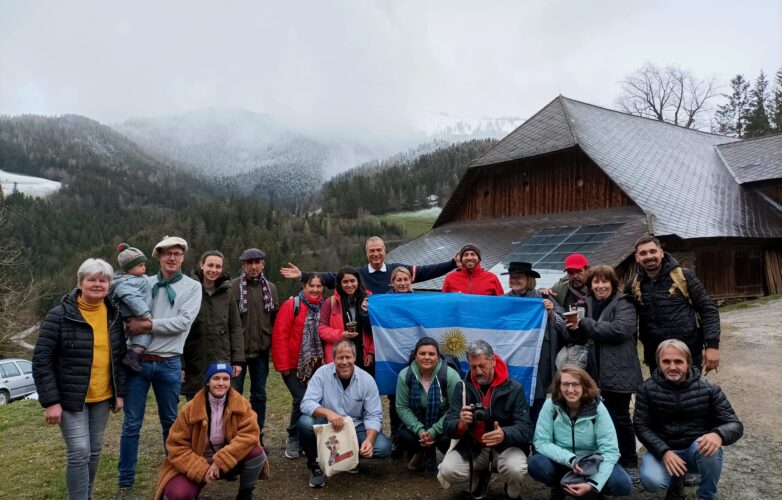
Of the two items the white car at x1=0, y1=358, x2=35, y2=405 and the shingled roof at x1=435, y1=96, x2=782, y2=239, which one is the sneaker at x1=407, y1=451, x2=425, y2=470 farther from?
the white car at x1=0, y1=358, x2=35, y2=405

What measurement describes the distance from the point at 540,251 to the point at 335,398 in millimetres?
12450

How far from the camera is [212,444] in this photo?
12.7 ft

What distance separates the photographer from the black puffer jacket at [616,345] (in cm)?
416

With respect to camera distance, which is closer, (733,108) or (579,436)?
(579,436)

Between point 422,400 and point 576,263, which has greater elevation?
point 576,263

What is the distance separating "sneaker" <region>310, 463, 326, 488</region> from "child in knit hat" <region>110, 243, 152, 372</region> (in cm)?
178

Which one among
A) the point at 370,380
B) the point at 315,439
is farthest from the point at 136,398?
the point at 370,380

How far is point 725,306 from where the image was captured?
17.1 meters

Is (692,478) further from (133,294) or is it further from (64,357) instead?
(64,357)

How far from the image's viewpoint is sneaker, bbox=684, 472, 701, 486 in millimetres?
3936

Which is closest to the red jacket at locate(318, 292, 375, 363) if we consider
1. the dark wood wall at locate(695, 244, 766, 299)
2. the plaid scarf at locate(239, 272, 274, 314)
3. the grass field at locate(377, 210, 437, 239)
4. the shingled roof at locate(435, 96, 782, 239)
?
the plaid scarf at locate(239, 272, 274, 314)

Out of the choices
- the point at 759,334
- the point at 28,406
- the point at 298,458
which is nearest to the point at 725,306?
the point at 759,334

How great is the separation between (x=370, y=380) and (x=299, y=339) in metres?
0.95

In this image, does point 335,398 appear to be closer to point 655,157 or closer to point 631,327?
point 631,327
